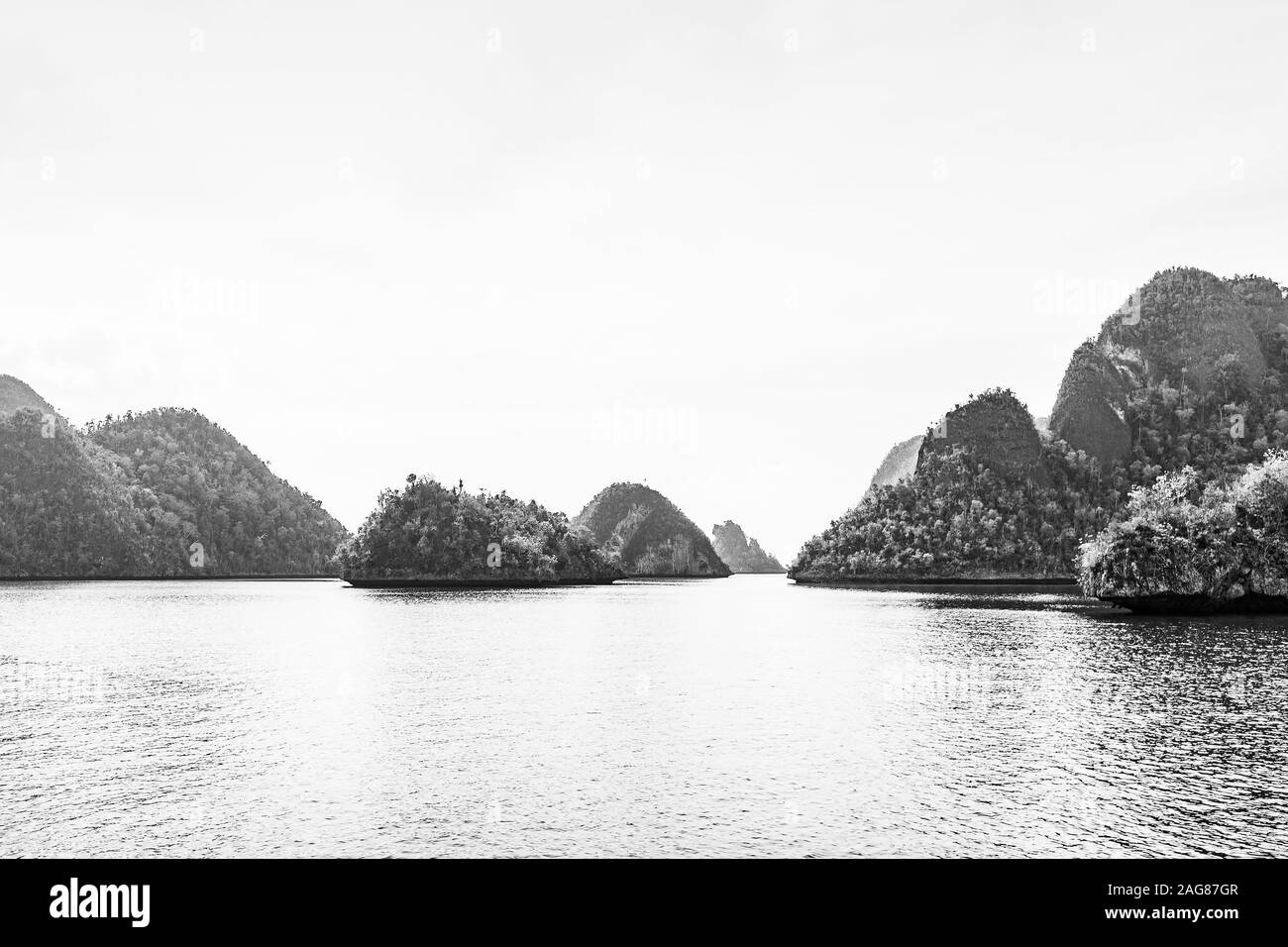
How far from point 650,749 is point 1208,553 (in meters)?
78.0

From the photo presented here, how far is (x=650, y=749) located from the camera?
31625 millimetres

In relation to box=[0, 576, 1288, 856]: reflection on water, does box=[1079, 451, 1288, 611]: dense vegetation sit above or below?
above

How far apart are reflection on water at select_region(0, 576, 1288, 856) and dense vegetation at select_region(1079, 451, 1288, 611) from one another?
20.2 m

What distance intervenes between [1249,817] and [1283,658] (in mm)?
38778

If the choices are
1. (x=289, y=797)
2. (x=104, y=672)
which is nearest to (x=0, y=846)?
(x=289, y=797)

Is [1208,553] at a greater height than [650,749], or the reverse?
[1208,553]

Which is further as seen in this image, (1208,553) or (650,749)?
(1208,553)

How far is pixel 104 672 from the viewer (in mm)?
54156

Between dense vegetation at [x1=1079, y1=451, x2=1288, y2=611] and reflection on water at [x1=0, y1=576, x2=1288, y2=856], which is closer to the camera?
reflection on water at [x1=0, y1=576, x2=1288, y2=856]

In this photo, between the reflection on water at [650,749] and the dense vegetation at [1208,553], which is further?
the dense vegetation at [1208,553]

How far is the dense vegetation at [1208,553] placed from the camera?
8819cm

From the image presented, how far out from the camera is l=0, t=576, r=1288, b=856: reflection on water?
70.6 feet

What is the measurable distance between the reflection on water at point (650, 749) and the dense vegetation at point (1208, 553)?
2018cm
